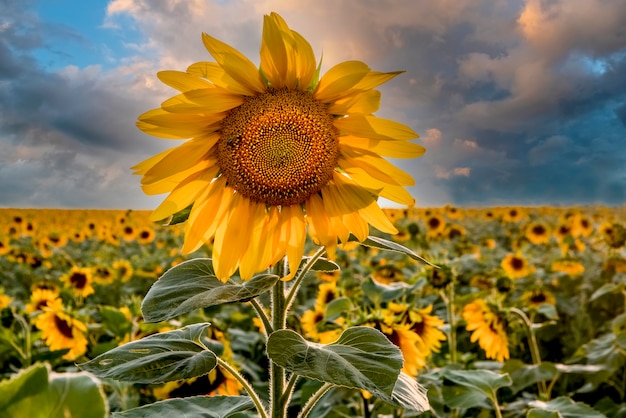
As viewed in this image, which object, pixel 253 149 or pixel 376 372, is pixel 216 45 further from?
pixel 376 372

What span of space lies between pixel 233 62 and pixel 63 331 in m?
2.81

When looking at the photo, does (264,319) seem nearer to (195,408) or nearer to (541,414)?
(195,408)

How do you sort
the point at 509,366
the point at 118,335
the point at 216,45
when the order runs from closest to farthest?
1. the point at 216,45
2. the point at 509,366
3. the point at 118,335

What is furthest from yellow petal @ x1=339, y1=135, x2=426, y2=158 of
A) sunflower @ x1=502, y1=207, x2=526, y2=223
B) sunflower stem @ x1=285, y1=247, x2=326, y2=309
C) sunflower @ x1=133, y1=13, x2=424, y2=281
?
sunflower @ x1=502, y1=207, x2=526, y2=223

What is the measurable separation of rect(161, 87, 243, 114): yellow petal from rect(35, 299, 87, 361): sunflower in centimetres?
257

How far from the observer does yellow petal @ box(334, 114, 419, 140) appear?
113 cm

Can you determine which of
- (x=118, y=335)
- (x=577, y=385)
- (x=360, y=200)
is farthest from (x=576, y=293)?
(x=360, y=200)

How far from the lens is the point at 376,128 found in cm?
114

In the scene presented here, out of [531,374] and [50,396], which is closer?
[50,396]

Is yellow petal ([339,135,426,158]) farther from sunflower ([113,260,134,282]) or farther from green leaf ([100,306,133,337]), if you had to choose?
sunflower ([113,260,134,282])

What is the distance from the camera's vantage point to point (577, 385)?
4051 millimetres

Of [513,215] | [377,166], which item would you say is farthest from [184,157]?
[513,215]

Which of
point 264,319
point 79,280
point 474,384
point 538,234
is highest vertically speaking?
point 538,234

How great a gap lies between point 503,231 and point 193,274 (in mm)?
9942
